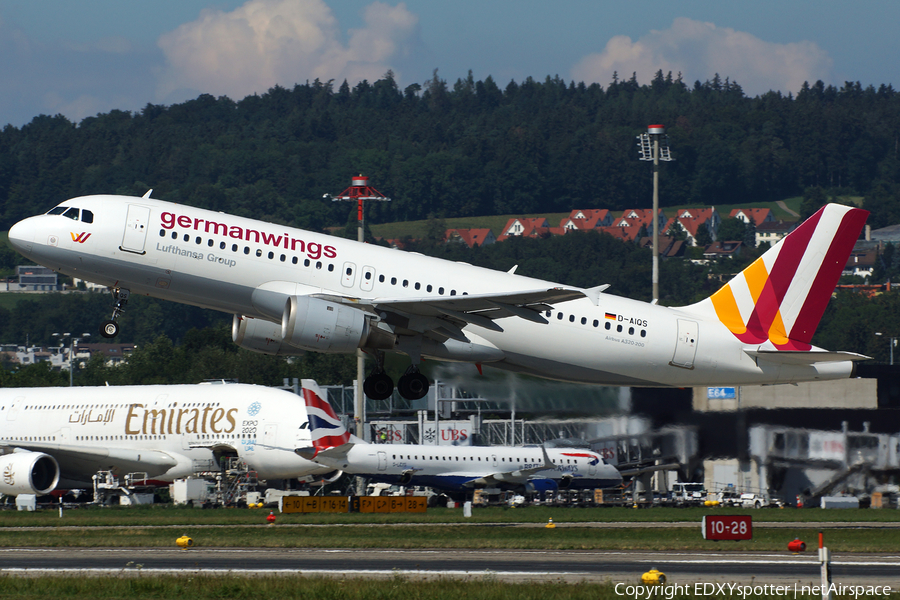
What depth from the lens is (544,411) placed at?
61.5 metres

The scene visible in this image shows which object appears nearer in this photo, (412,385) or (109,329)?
(109,329)

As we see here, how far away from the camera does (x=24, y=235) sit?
1427 inches

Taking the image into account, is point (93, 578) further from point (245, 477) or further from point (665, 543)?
point (245, 477)

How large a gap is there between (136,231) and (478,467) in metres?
32.8

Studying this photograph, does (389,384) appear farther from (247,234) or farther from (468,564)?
(468,564)

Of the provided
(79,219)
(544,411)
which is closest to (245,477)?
(544,411)

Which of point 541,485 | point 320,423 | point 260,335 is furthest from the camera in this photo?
point 541,485

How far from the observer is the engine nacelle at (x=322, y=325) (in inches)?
1372

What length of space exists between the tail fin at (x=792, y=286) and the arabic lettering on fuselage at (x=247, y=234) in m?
13.5

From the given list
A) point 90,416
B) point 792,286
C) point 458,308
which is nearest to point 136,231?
point 458,308

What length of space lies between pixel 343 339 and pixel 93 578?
9589mm

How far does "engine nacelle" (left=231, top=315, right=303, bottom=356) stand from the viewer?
38.3 m

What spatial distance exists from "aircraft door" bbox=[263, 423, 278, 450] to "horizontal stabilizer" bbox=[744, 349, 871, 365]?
86.1 feet

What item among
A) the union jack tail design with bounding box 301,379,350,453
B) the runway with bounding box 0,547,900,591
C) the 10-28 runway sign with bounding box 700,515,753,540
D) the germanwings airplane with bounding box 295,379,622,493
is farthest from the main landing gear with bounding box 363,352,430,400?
the germanwings airplane with bounding box 295,379,622,493
